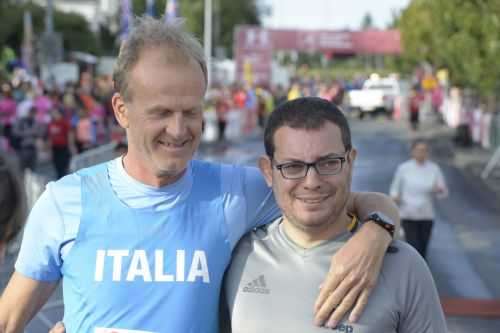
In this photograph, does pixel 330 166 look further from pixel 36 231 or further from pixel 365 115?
pixel 365 115

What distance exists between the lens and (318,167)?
3.04 metres

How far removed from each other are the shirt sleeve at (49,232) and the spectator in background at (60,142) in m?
13.8

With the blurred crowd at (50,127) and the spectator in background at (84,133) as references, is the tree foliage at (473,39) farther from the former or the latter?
the spectator in background at (84,133)

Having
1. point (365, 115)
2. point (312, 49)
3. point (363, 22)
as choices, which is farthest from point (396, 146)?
point (363, 22)

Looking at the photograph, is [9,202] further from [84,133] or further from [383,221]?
[84,133]

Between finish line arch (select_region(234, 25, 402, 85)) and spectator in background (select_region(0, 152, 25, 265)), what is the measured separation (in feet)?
129

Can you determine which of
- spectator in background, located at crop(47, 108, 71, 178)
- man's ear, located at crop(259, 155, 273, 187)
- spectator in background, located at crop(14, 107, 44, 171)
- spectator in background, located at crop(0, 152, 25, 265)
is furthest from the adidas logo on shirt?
spectator in background, located at crop(47, 108, 71, 178)

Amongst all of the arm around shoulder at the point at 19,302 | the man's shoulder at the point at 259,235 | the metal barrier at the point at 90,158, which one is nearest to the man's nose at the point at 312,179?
the man's shoulder at the point at 259,235

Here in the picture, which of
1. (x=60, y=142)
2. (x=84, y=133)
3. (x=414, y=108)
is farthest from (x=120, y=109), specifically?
(x=414, y=108)

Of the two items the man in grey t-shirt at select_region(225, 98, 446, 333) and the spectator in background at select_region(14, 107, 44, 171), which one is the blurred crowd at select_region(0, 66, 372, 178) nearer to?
the spectator in background at select_region(14, 107, 44, 171)

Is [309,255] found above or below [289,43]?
above

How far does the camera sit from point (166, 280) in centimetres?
308

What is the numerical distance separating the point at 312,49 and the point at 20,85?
30.7 metres

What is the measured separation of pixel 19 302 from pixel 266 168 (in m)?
0.98
